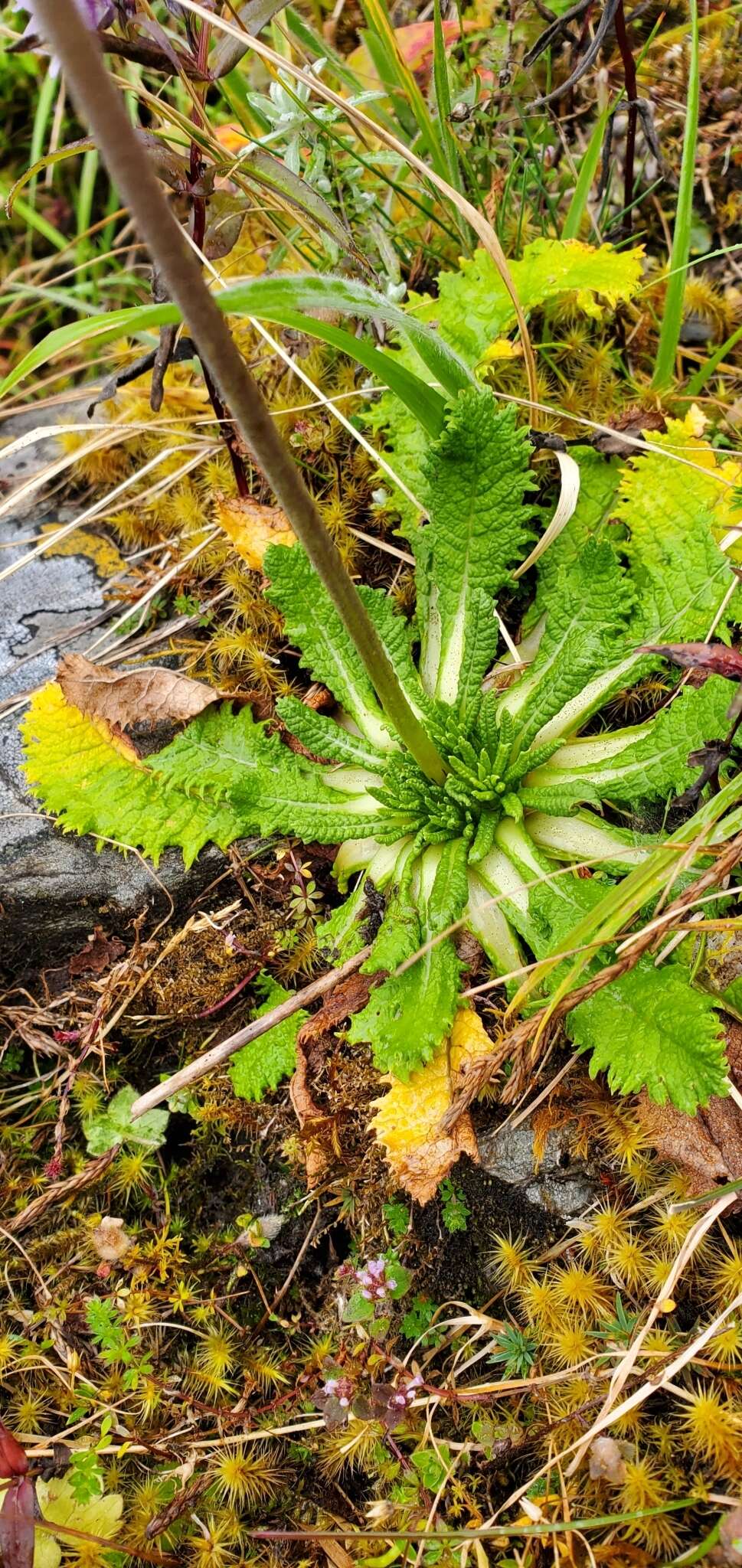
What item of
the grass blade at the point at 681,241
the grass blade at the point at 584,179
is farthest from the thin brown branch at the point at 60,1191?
the grass blade at the point at 584,179

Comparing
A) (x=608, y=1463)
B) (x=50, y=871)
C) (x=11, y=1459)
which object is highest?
(x=50, y=871)

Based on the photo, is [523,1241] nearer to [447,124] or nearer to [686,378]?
[686,378]

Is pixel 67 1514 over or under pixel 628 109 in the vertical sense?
under

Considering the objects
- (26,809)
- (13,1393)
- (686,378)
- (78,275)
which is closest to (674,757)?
(686,378)

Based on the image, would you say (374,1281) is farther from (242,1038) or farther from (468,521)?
(468,521)

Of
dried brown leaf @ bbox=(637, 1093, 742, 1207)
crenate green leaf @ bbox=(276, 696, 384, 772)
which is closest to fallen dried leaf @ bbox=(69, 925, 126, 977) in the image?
crenate green leaf @ bbox=(276, 696, 384, 772)

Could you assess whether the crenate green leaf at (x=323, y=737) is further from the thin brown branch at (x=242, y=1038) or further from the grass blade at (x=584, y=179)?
the grass blade at (x=584, y=179)

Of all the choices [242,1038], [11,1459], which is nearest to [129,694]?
[242,1038]
